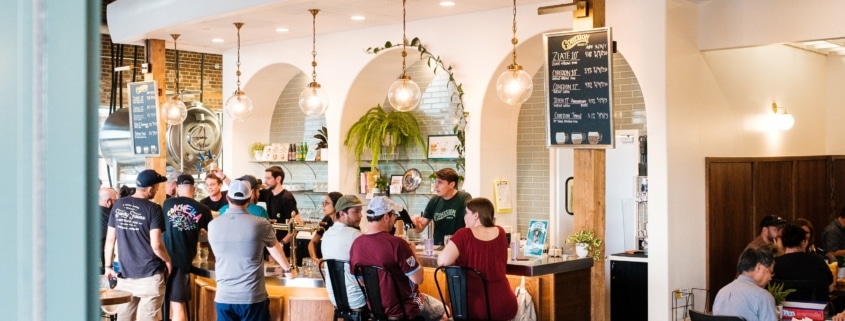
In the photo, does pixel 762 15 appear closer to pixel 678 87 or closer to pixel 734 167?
pixel 678 87

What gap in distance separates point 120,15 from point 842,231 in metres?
8.16

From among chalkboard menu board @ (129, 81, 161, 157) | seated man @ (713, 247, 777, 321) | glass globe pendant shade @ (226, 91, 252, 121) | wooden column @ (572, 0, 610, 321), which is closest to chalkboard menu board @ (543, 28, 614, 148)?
wooden column @ (572, 0, 610, 321)

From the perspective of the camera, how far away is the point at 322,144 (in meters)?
11.7

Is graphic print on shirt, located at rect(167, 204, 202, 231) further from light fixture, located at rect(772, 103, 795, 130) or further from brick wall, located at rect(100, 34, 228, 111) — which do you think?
light fixture, located at rect(772, 103, 795, 130)

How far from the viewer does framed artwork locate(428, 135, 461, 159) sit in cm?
1027

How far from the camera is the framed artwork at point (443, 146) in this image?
33.7 feet

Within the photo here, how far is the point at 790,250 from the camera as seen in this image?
679 centimetres

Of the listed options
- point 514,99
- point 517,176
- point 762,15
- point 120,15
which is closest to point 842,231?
point 762,15

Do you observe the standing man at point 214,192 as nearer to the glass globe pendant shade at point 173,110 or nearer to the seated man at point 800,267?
the glass globe pendant shade at point 173,110

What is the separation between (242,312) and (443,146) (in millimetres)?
4650

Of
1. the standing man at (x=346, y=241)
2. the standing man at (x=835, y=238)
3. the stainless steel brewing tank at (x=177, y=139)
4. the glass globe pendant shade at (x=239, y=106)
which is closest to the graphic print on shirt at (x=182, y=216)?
the standing man at (x=346, y=241)

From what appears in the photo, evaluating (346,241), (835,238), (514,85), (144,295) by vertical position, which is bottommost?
(144,295)
